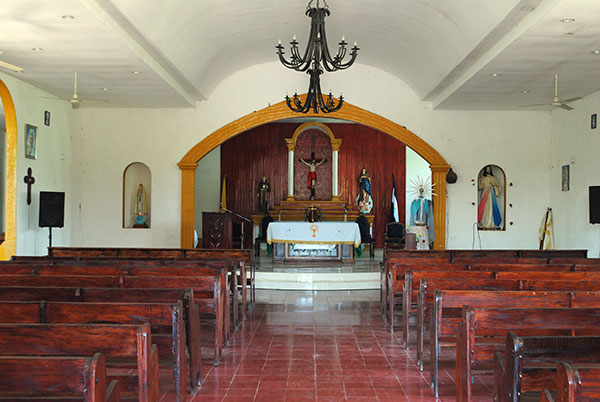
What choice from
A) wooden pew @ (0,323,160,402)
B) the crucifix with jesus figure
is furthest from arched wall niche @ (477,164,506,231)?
wooden pew @ (0,323,160,402)

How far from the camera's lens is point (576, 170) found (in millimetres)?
10422

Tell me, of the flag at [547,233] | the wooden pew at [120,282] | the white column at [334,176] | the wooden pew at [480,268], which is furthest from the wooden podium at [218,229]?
A: the flag at [547,233]

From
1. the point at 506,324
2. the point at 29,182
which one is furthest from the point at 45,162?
the point at 506,324

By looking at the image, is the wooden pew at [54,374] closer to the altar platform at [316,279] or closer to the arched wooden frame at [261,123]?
the altar platform at [316,279]

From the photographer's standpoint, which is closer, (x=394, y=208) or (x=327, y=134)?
(x=394, y=208)

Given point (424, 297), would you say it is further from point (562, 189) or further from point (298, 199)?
point (298, 199)

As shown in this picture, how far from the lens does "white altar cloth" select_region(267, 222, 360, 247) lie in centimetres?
1123

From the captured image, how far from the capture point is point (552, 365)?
2.52m

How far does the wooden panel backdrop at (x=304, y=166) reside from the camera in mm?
15188

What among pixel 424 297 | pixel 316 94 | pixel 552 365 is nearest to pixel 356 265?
pixel 316 94

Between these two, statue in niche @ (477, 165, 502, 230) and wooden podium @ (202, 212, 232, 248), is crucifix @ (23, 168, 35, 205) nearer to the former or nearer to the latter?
wooden podium @ (202, 212, 232, 248)

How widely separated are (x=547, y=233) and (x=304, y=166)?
646 cm

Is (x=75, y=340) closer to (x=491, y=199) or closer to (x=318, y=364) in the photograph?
(x=318, y=364)

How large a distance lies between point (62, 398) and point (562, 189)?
10.7 m
